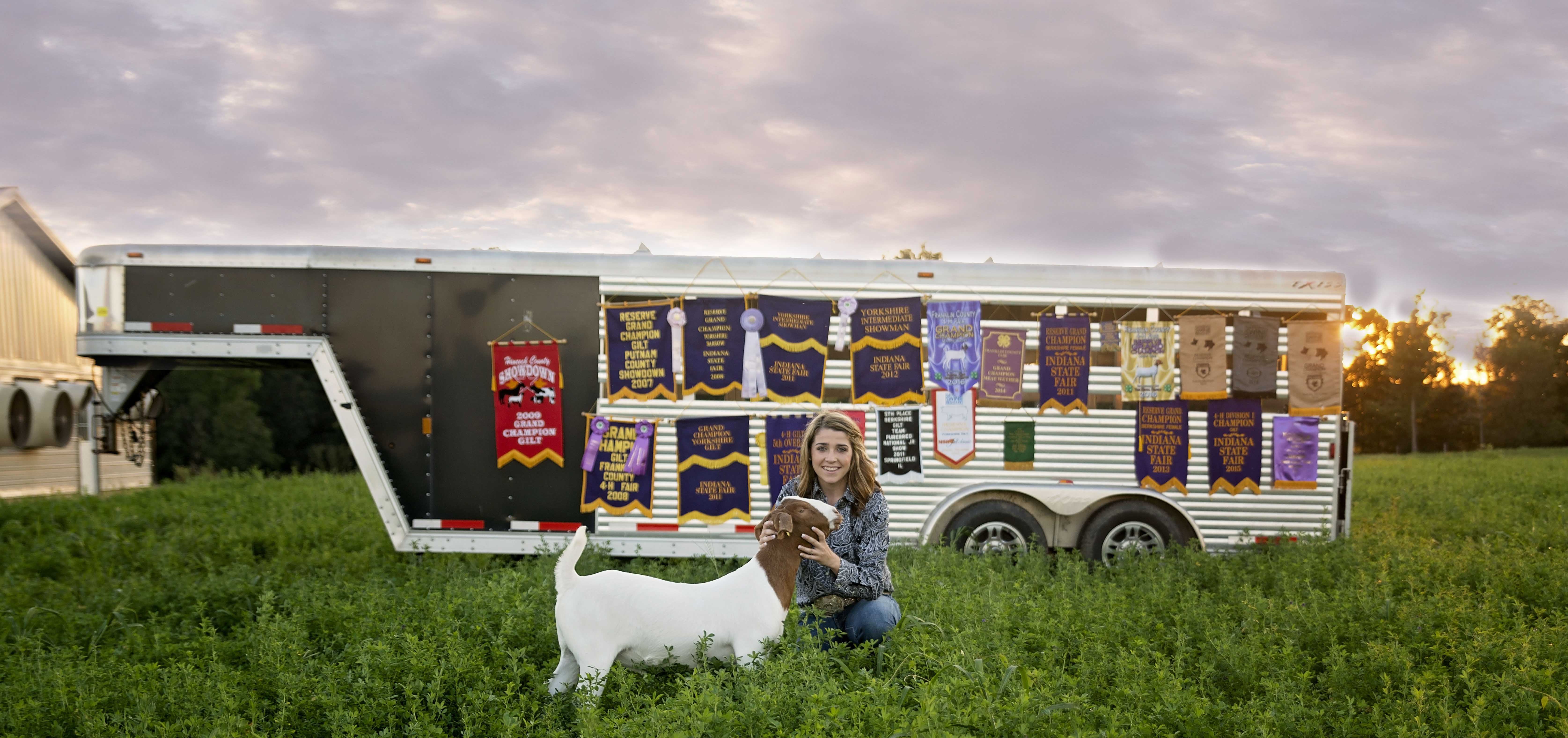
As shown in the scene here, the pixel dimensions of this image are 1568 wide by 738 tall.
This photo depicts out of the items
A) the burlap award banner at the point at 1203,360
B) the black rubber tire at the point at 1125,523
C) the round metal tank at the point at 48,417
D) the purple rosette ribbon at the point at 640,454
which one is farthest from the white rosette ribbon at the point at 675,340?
the round metal tank at the point at 48,417

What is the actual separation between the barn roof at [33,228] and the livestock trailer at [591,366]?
34.5ft

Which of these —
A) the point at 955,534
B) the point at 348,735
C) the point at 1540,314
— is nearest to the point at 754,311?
the point at 955,534

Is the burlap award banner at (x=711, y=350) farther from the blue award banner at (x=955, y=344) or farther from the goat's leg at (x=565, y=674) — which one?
the goat's leg at (x=565, y=674)

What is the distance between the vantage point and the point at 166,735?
12.0 ft

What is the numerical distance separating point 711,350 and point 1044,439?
10.1 feet

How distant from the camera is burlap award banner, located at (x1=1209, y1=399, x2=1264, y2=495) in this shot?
7.33 meters

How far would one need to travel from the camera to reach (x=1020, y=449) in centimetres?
729

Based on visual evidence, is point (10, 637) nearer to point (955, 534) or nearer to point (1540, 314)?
point (955, 534)

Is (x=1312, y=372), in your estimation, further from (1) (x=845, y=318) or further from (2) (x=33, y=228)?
(2) (x=33, y=228)

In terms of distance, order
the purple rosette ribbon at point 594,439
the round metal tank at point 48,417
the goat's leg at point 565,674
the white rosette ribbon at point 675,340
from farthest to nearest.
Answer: the round metal tank at point 48,417 → the white rosette ribbon at point 675,340 → the purple rosette ribbon at point 594,439 → the goat's leg at point 565,674

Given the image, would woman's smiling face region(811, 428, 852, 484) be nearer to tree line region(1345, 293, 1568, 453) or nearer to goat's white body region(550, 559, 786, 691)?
goat's white body region(550, 559, 786, 691)

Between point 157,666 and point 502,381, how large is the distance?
10.6ft

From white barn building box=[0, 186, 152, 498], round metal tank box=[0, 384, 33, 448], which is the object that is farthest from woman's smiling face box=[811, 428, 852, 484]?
round metal tank box=[0, 384, 33, 448]

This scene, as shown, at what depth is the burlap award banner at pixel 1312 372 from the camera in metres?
7.39
